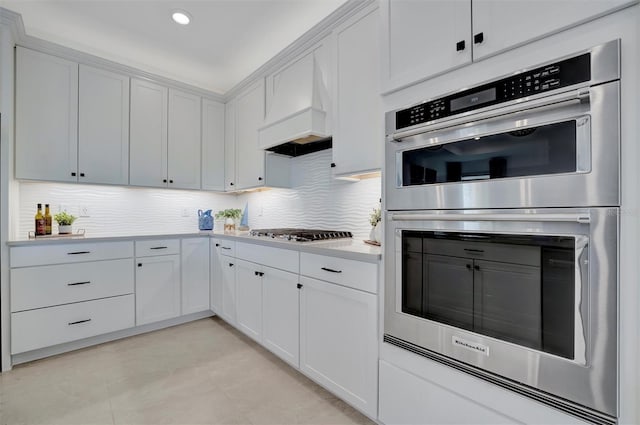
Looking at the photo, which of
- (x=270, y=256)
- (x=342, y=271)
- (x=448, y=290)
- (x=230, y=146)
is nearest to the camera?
(x=448, y=290)

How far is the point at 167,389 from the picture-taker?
1959mm

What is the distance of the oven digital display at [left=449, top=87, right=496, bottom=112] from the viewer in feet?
3.60

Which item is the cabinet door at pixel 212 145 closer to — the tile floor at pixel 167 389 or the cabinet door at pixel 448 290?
the tile floor at pixel 167 389

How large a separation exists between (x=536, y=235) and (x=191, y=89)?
3.55 m

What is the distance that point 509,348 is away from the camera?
1.05 meters

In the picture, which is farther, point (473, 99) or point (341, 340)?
point (341, 340)

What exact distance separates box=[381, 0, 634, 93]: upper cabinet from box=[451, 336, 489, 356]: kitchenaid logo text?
1083 millimetres

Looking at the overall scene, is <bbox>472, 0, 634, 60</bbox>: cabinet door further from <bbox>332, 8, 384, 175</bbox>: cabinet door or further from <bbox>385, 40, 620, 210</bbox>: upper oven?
<bbox>332, 8, 384, 175</bbox>: cabinet door

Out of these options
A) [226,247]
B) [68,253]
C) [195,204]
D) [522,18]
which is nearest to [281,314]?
[226,247]

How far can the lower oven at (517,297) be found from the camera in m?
0.87

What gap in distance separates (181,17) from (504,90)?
251cm

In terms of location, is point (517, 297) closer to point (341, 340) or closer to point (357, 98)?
point (341, 340)

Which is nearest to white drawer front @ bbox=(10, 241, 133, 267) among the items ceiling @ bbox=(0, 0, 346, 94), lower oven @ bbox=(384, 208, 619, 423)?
ceiling @ bbox=(0, 0, 346, 94)

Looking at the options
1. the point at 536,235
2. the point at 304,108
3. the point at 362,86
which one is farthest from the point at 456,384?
the point at 304,108
